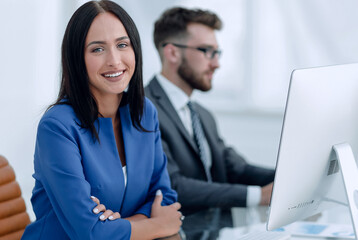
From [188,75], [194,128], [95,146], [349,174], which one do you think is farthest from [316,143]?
[188,75]

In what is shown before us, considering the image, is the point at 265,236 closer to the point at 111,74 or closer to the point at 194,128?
the point at 111,74

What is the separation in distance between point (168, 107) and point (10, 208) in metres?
0.99

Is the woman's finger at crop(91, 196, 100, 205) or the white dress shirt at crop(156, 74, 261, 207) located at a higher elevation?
the white dress shirt at crop(156, 74, 261, 207)

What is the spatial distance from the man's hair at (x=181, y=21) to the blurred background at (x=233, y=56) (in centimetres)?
136

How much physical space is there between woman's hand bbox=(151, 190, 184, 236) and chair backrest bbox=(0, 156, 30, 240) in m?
0.52

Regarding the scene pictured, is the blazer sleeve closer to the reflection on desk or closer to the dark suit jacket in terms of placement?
the reflection on desk

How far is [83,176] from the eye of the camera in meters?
1.52

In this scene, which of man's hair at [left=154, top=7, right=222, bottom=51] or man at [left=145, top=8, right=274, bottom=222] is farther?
man's hair at [left=154, top=7, right=222, bottom=51]

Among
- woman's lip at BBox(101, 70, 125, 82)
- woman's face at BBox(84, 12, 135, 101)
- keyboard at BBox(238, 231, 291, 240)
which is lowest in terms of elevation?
keyboard at BBox(238, 231, 291, 240)

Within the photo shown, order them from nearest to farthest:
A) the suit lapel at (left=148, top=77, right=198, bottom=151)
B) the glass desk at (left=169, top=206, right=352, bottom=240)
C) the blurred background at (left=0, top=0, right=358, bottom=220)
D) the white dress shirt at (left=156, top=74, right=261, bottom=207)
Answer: the glass desk at (left=169, top=206, right=352, bottom=240) → the suit lapel at (left=148, top=77, right=198, bottom=151) → the white dress shirt at (left=156, top=74, right=261, bottom=207) → the blurred background at (left=0, top=0, right=358, bottom=220)

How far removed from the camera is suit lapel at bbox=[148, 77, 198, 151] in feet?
8.23

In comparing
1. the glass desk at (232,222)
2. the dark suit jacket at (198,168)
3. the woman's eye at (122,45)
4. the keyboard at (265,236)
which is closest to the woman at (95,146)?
the woman's eye at (122,45)

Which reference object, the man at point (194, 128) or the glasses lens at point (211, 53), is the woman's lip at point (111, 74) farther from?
the glasses lens at point (211, 53)

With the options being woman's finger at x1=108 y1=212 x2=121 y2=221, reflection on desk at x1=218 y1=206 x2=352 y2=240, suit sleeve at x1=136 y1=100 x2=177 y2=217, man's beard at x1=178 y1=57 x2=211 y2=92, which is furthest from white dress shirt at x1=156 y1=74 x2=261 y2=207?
woman's finger at x1=108 y1=212 x2=121 y2=221
